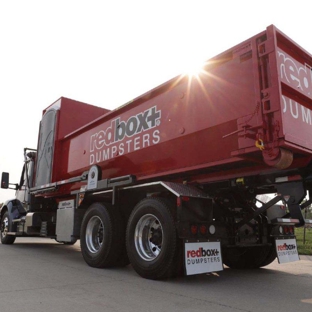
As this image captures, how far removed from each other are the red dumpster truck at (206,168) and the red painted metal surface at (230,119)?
0.01 meters

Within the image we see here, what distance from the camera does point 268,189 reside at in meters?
5.66

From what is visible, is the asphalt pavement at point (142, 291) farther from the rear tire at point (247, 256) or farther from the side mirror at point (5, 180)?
the side mirror at point (5, 180)

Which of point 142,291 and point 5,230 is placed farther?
point 5,230

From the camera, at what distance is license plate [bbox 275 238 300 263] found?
5.36 metres

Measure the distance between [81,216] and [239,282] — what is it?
3.66 metres

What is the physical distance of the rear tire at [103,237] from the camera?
5801mm

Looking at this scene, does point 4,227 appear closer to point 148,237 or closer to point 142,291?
point 148,237

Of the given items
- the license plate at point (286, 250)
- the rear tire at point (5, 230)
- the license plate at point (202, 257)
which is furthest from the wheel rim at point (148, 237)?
the rear tire at point (5, 230)

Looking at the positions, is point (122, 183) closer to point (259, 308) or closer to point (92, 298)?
point (92, 298)

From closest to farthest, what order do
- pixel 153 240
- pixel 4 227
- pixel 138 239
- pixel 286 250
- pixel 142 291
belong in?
pixel 142 291, pixel 153 240, pixel 138 239, pixel 286 250, pixel 4 227

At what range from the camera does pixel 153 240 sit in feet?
16.7

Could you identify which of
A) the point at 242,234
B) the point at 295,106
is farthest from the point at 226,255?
the point at 295,106

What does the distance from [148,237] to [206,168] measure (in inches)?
59.1

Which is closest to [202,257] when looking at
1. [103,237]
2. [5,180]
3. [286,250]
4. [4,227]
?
[286,250]
